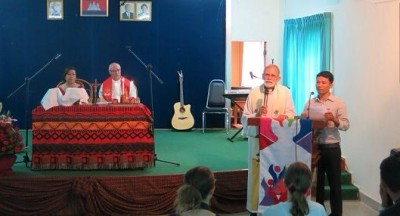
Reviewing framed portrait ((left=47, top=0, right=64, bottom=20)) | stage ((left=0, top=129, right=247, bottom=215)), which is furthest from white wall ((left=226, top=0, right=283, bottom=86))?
stage ((left=0, top=129, right=247, bottom=215))

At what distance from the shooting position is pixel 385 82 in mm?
5277

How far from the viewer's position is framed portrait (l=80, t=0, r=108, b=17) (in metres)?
9.20

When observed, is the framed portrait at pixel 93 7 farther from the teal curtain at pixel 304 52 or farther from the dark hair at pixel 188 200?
the dark hair at pixel 188 200

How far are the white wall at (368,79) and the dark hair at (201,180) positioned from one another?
10.1 feet

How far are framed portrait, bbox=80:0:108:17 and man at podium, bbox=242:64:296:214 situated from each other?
542 centimetres

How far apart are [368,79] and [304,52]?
2.33 m

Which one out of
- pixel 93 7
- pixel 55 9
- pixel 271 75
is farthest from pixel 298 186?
pixel 55 9

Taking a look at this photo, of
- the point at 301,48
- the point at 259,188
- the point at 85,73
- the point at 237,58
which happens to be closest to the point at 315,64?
the point at 301,48

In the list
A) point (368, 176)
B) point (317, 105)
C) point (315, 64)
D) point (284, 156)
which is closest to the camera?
point (284, 156)

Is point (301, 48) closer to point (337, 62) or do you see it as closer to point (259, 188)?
point (337, 62)

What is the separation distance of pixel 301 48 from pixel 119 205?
14.0 feet

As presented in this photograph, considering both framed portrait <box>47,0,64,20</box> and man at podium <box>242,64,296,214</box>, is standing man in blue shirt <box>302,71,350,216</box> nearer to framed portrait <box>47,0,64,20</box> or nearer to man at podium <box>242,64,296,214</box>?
man at podium <box>242,64,296,214</box>

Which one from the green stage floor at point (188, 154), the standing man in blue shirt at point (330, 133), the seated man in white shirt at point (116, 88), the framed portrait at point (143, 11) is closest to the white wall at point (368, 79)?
the standing man in blue shirt at point (330, 133)

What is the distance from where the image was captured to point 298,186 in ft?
8.97
